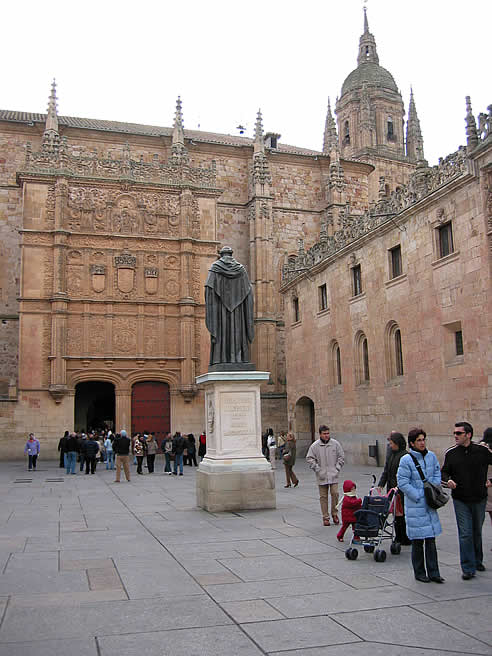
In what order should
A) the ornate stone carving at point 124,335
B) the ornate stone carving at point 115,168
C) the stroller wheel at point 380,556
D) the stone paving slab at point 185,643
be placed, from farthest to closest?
the ornate stone carving at point 115,168, the ornate stone carving at point 124,335, the stroller wheel at point 380,556, the stone paving slab at point 185,643

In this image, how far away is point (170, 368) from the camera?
108 ft

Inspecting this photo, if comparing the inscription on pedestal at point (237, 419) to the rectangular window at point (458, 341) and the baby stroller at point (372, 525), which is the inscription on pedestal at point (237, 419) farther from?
the rectangular window at point (458, 341)

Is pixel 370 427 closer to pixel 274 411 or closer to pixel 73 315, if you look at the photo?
pixel 274 411

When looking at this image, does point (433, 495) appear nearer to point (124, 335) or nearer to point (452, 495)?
point (452, 495)

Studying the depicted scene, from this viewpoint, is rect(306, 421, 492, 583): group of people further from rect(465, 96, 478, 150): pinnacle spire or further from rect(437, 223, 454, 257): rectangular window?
rect(437, 223, 454, 257): rectangular window

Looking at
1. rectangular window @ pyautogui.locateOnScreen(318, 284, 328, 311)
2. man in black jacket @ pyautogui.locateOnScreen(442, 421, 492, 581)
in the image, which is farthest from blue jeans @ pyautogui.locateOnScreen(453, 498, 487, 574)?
rectangular window @ pyautogui.locateOnScreen(318, 284, 328, 311)

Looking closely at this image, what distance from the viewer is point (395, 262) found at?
2197cm

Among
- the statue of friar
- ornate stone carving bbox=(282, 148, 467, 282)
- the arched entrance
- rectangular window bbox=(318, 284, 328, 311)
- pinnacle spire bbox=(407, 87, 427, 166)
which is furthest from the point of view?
pinnacle spire bbox=(407, 87, 427, 166)

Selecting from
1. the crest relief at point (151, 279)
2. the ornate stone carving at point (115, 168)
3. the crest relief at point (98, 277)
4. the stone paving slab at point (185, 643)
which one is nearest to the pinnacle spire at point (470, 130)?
the stone paving slab at point (185, 643)

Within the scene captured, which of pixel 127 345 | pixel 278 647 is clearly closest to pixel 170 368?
pixel 127 345

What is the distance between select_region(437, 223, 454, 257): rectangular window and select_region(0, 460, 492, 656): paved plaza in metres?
9.91

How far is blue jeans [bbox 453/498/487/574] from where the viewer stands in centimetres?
684

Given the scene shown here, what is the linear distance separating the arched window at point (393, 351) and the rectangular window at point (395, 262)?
1.68 meters

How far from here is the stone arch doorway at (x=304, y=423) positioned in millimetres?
30203
